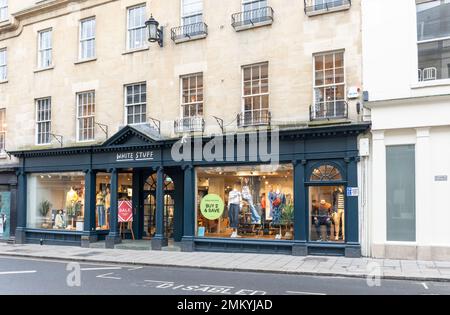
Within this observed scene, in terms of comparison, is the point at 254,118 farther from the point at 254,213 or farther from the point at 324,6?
the point at 324,6

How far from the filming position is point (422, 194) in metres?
14.2

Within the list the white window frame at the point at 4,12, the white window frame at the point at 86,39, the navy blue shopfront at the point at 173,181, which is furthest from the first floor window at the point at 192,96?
the white window frame at the point at 4,12

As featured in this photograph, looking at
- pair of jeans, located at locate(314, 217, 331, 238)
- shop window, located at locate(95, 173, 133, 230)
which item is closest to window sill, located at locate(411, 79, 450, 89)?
pair of jeans, located at locate(314, 217, 331, 238)

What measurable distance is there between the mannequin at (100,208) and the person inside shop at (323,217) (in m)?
9.76

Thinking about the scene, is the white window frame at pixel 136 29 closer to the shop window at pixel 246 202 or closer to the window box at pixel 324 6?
the shop window at pixel 246 202

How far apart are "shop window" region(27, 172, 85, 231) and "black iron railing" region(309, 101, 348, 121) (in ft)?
35.1

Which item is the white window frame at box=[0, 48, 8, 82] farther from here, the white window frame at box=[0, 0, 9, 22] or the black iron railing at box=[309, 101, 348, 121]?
the black iron railing at box=[309, 101, 348, 121]

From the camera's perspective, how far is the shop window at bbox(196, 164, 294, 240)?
54.1 feet

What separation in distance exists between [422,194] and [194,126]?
8.35 metres

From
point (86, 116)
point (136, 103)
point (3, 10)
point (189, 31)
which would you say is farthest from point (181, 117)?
point (3, 10)

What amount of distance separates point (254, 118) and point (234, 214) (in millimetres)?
3590

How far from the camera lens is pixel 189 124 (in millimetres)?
18094

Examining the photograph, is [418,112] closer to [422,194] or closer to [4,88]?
[422,194]
